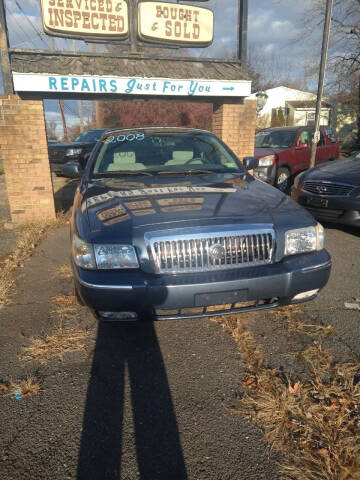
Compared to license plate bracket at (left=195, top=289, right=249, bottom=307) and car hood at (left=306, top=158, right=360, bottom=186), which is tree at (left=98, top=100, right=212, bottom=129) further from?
license plate bracket at (left=195, top=289, right=249, bottom=307)

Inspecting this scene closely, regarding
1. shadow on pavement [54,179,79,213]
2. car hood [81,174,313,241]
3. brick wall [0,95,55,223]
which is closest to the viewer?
car hood [81,174,313,241]

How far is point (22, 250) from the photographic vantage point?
16.1 ft

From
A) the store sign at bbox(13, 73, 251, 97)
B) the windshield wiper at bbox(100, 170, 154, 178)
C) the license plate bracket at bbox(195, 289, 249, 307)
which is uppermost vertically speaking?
the store sign at bbox(13, 73, 251, 97)

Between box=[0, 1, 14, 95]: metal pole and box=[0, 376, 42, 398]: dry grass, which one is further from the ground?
box=[0, 1, 14, 95]: metal pole

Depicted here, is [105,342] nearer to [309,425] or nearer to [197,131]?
[309,425]

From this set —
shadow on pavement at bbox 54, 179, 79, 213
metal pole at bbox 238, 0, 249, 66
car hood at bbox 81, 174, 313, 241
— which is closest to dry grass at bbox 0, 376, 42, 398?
car hood at bbox 81, 174, 313, 241

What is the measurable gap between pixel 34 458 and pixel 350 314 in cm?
272

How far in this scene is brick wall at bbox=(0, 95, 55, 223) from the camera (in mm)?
5938

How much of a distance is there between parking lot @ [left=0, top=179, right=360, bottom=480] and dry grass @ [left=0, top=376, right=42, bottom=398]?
21 millimetres

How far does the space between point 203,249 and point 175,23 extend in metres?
6.14

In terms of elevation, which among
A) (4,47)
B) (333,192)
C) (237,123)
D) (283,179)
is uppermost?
(4,47)

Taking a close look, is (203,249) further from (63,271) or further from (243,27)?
(243,27)

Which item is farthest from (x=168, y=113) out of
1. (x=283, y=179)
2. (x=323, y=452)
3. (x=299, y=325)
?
(x=323, y=452)

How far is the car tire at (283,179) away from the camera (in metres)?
9.09
